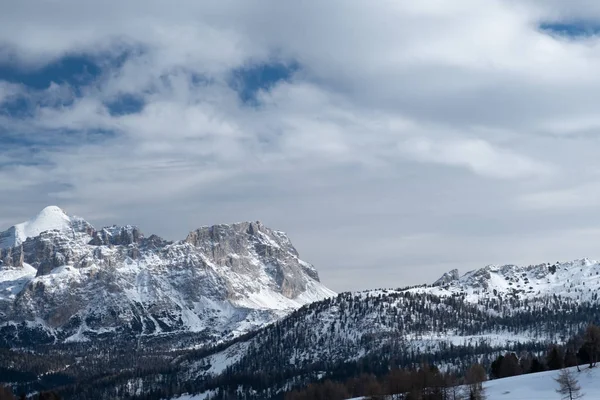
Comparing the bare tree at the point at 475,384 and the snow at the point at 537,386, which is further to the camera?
the bare tree at the point at 475,384

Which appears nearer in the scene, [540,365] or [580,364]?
[580,364]

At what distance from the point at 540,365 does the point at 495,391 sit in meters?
41.6

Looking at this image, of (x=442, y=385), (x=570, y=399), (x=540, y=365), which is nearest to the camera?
(x=570, y=399)

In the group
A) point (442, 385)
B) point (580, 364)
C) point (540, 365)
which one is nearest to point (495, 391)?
point (442, 385)

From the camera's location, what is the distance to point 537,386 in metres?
159

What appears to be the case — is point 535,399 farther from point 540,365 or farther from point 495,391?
point 540,365

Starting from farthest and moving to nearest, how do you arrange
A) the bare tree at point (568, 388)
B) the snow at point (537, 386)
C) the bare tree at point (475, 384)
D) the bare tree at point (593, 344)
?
the bare tree at point (593, 344) → the bare tree at point (475, 384) → the snow at point (537, 386) → the bare tree at point (568, 388)

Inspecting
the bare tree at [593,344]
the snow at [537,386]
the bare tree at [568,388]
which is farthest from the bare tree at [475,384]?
the bare tree at [593,344]

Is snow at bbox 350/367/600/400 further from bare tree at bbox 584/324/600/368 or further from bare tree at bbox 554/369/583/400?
bare tree at bbox 584/324/600/368

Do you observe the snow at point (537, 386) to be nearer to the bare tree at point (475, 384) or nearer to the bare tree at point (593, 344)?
the bare tree at point (475, 384)

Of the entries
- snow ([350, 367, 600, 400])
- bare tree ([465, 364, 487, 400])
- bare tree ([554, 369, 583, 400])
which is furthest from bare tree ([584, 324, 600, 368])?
bare tree ([554, 369, 583, 400])

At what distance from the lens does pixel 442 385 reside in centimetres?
17062

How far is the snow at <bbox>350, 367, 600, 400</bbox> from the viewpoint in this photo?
149000 millimetres

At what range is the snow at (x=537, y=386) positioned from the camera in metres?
149
